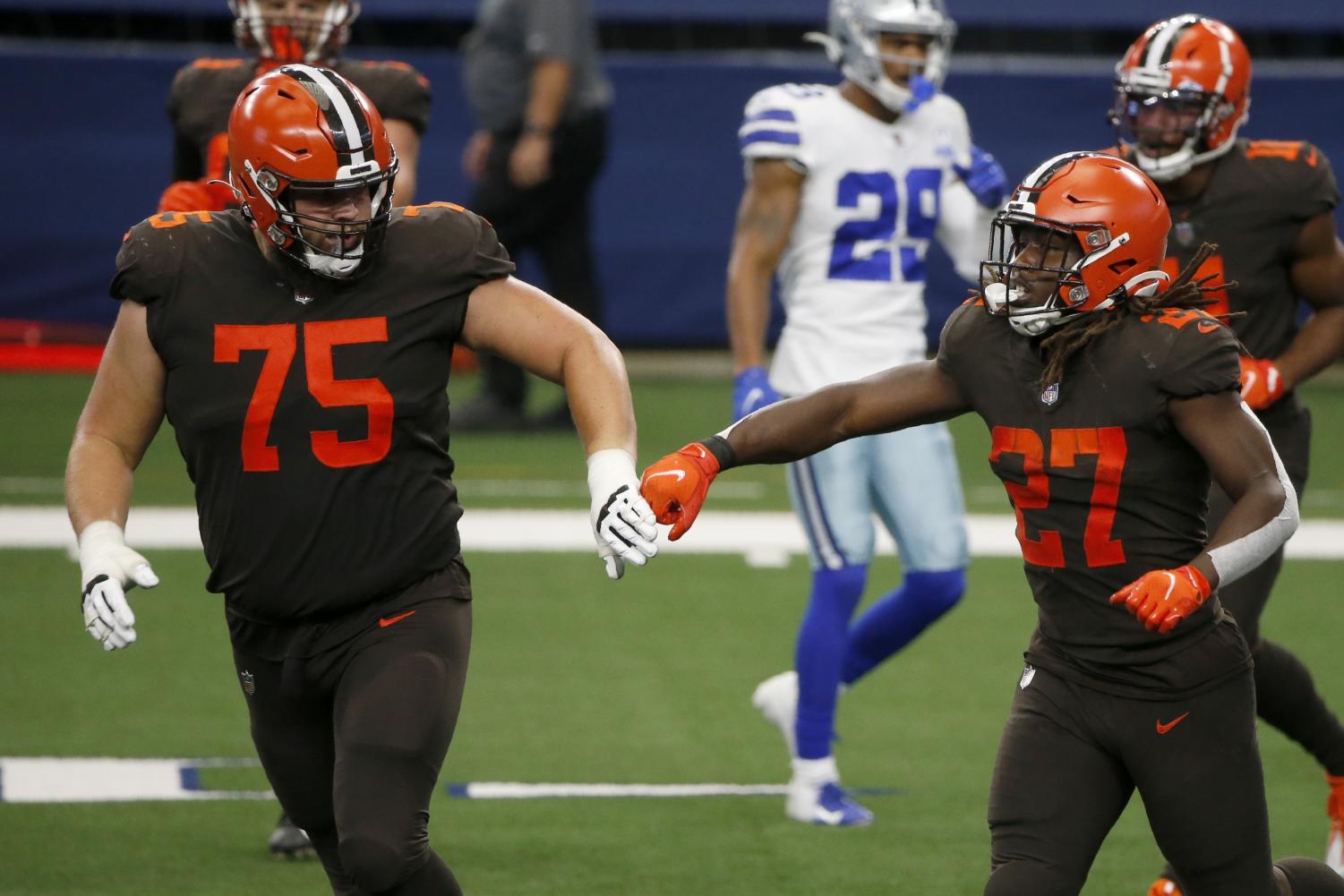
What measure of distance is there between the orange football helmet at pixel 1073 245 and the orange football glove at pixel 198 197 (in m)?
2.01

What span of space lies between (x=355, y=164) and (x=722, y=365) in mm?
9976

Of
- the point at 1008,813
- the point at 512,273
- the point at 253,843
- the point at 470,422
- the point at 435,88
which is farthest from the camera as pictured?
the point at 435,88

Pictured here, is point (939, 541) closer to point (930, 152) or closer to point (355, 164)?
point (930, 152)

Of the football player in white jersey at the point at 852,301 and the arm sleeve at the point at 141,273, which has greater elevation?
the arm sleeve at the point at 141,273

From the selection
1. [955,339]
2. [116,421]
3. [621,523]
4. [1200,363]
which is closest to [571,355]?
[621,523]

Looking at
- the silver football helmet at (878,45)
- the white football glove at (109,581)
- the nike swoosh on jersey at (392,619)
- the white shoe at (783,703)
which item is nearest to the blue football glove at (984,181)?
the silver football helmet at (878,45)

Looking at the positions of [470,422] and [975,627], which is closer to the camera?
[975,627]

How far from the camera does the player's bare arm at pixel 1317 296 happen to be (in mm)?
4637

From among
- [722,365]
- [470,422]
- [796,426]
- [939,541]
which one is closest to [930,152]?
[939,541]

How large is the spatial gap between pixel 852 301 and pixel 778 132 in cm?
47

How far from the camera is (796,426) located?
366cm

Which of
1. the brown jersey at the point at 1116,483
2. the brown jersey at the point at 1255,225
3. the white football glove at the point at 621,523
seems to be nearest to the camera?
the white football glove at the point at 621,523

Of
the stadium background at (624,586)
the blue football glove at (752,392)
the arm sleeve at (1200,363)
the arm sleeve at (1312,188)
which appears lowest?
the stadium background at (624,586)

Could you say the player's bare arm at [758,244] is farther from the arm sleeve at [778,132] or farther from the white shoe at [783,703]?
the white shoe at [783,703]
